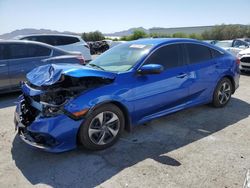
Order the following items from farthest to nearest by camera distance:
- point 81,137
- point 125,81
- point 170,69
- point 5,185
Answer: point 170,69, point 125,81, point 81,137, point 5,185

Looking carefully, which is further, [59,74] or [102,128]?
[102,128]

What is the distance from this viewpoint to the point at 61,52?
7.35 m

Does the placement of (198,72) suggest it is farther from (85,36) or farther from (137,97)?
(85,36)

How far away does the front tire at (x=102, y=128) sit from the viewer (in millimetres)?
3477

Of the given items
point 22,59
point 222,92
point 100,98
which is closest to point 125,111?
point 100,98

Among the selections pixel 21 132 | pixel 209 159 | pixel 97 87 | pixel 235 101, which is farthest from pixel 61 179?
pixel 235 101

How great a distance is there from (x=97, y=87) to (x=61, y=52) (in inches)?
165

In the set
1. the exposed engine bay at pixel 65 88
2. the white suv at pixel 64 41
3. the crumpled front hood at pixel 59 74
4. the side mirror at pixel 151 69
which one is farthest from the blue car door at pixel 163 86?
the white suv at pixel 64 41

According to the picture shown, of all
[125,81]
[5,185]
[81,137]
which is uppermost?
[125,81]

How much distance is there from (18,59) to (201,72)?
4504 millimetres

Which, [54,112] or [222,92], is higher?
[54,112]

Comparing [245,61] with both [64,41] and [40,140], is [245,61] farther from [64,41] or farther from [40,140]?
[40,140]

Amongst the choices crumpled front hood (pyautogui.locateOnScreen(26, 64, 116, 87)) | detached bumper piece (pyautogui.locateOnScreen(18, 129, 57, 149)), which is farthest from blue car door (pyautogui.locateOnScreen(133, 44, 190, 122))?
detached bumper piece (pyautogui.locateOnScreen(18, 129, 57, 149))

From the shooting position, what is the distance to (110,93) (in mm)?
3604
